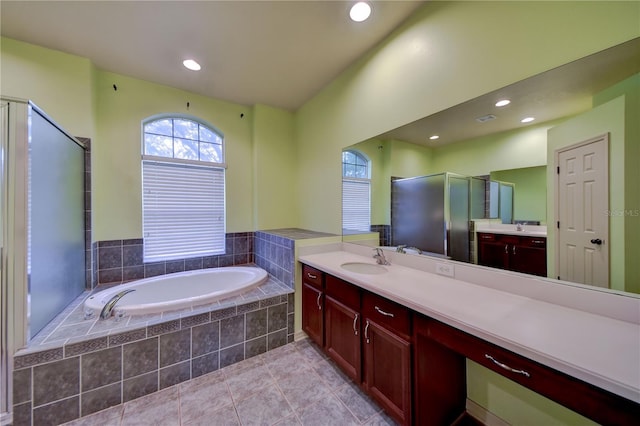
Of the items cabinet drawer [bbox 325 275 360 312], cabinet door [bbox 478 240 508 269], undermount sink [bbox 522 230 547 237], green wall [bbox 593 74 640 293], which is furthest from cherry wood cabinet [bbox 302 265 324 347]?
green wall [bbox 593 74 640 293]

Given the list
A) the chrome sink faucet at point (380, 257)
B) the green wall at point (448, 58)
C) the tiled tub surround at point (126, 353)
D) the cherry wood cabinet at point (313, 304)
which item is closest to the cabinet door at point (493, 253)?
the chrome sink faucet at point (380, 257)

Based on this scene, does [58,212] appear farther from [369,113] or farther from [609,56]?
[609,56]

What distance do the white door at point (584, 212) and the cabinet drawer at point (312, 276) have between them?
150 cm

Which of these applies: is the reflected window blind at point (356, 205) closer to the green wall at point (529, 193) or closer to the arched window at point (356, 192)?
the arched window at point (356, 192)

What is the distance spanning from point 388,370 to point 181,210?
9.09 feet

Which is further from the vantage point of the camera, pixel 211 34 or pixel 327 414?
pixel 211 34

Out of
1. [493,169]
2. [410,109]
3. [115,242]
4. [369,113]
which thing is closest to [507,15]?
[410,109]

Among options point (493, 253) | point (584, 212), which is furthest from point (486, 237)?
point (584, 212)

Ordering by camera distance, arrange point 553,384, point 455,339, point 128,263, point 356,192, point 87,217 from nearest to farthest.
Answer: point 553,384 → point 455,339 → point 87,217 → point 356,192 → point 128,263

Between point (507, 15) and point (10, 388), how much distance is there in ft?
11.6

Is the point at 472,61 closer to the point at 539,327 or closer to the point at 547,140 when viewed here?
the point at 547,140

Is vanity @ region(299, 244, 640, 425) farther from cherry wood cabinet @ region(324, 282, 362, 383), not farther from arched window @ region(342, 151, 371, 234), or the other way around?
arched window @ region(342, 151, 371, 234)

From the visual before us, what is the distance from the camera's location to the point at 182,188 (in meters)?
2.77

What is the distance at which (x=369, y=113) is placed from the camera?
2102mm
